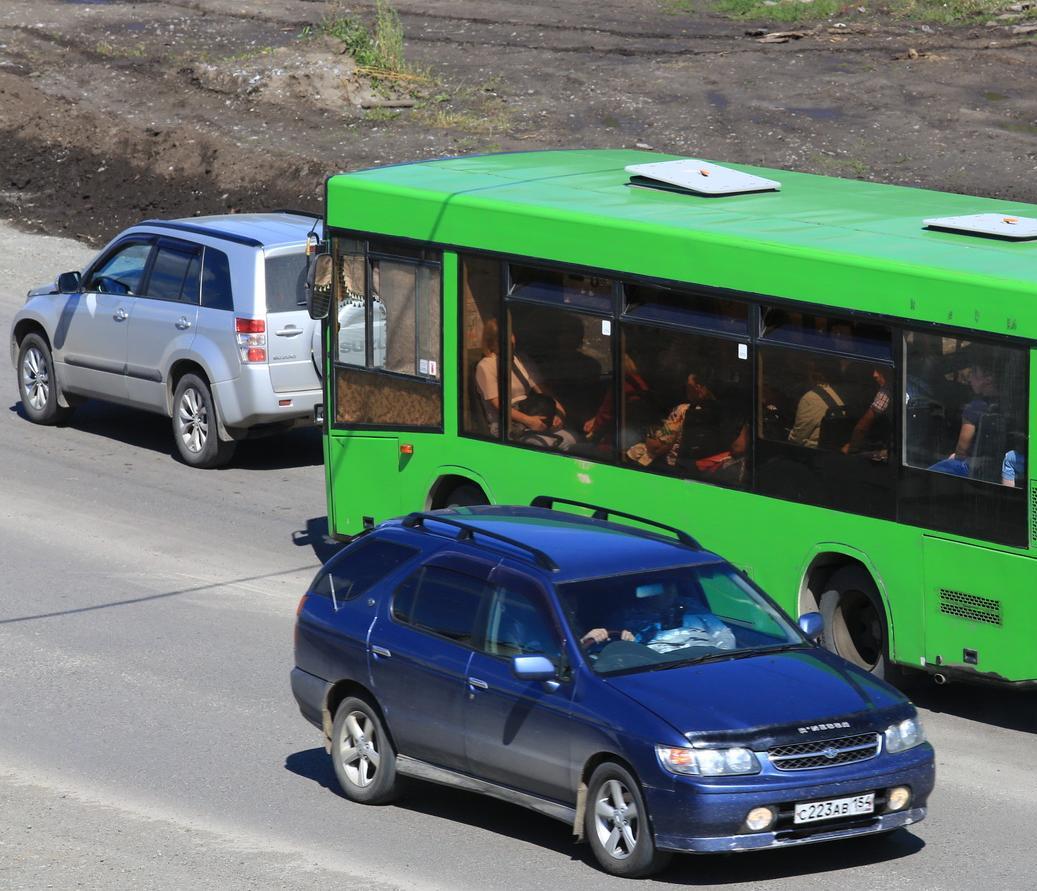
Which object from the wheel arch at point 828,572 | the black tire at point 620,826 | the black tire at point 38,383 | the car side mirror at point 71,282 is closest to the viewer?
the black tire at point 620,826

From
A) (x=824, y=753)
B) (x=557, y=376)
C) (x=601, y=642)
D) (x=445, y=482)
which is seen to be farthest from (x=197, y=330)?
(x=824, y=753)

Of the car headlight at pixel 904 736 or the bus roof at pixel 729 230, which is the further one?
the bus roof at pixel 729 230

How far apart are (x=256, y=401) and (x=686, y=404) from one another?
20.9 ft

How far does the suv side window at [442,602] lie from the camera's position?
380 inches

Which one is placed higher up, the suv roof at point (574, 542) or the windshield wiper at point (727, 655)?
the suv roof at point (574, 542)

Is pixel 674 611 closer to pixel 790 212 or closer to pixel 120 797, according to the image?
pixel 120 797

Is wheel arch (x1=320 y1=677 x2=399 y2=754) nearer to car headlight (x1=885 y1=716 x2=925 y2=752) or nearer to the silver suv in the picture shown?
car headlight (x1=885 y1=716 x2=925 y2=752)

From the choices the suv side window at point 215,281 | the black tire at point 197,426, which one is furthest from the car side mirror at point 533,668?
the black tire at point 197,426

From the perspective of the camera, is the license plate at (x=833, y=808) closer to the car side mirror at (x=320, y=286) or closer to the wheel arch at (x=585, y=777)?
the wheel arch at (x=585, y=777)

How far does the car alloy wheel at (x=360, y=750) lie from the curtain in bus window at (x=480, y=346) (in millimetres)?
3972

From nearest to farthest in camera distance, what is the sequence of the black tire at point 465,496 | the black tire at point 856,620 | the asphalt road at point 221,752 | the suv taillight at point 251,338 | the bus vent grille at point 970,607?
the asphalt road at point 221,752, the bus vent grille at point 970,607, the black tire at point 856,620, the black tire at point 465,496, the suv taillight at point 251,338

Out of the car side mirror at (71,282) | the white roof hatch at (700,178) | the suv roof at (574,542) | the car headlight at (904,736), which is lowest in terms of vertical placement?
the car side mirror at (71,282)

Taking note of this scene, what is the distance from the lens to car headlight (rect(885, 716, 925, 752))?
894 centimetres

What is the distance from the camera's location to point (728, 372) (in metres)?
12.3
